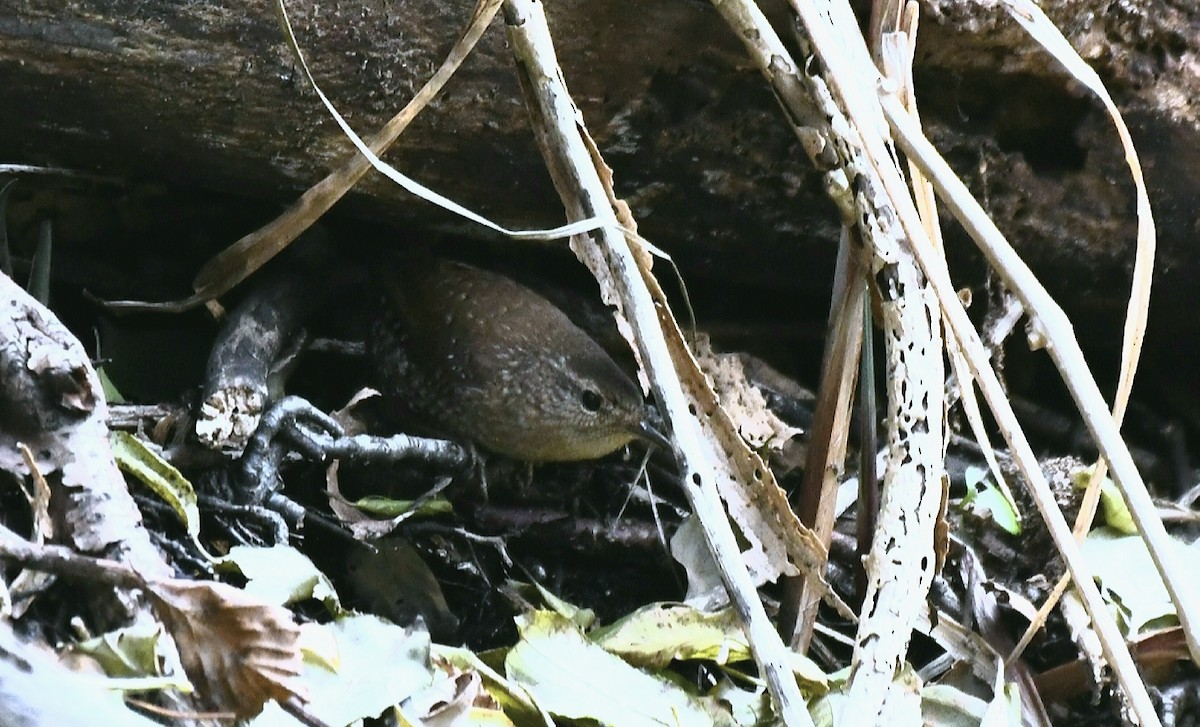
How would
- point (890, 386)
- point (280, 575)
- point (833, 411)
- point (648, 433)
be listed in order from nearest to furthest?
1. point (280, 575)
2. point (890, 386)
3. point (833, 411)
4. point (648, 433)

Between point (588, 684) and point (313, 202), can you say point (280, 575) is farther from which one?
point (313, 202)

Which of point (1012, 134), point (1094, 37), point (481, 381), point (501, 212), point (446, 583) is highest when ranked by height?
point (1094, 37)

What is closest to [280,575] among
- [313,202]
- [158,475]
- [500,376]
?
[158,475]

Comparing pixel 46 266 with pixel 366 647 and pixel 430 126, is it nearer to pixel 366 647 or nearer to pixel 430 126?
pixel 430 126

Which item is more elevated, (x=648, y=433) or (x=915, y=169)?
(x=915, y=169)

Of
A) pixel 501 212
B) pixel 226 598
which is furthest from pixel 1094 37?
pixel 226 598

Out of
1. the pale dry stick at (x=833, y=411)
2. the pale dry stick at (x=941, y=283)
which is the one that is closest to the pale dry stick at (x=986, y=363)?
the pale dry stick at (x=941, y=283)
